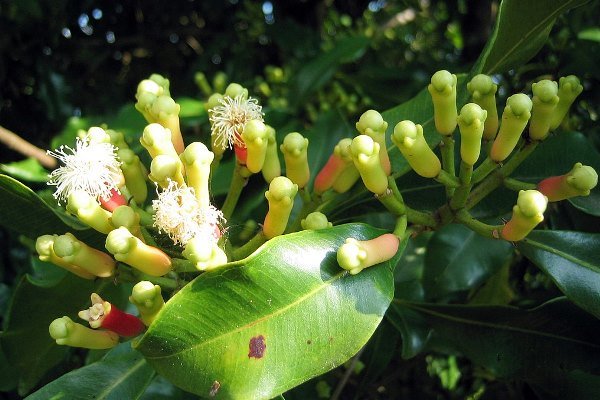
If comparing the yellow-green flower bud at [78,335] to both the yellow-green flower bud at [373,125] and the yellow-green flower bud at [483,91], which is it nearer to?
the yellow-green flower bud at [373,125]

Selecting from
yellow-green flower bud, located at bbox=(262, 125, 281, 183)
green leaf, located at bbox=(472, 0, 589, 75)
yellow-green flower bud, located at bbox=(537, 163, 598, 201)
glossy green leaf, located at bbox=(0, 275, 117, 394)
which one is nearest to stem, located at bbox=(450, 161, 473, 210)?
yellow-green flower bud, located at bbox=(537, 163, 598, 201)

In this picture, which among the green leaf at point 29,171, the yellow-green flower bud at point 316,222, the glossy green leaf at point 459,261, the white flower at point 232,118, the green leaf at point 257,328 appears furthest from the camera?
the green leaf at point 29,171

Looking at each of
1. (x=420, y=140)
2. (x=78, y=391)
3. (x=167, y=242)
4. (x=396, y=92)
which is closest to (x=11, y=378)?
(x=78, y=391)

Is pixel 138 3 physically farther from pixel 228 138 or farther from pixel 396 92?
pixel 228 138

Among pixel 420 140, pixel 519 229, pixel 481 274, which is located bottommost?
pixel 481 274

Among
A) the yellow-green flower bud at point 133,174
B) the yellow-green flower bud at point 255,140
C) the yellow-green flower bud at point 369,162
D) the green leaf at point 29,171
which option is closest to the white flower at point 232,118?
the yellow-green flower bud at point 255,140

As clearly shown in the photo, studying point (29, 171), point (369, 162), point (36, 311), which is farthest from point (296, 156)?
point (29, 171)

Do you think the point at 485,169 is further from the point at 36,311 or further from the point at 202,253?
the point at 36,311

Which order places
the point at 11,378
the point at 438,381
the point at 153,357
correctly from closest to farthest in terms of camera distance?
the point at 153,357
the point at 11,378
the point at 438,381
